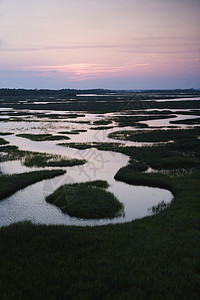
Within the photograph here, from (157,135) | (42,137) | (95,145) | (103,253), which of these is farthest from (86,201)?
(157,135)

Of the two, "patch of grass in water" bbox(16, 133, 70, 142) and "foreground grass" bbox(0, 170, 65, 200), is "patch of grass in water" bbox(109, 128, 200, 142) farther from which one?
"foreground grass" bbox(0, 170, 65, 200)

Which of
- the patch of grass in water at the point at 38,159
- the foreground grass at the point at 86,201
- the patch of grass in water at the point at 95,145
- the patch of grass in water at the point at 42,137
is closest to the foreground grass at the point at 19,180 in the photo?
the patch of grass in water at the point at 38,159

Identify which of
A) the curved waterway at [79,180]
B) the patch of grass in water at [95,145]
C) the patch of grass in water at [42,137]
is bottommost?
the curved waterway at [79,180]

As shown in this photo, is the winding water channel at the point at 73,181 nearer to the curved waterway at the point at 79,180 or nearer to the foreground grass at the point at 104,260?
the curved waterway at the point at 79,180

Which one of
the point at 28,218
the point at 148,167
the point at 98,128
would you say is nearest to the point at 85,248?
the point at 28,218

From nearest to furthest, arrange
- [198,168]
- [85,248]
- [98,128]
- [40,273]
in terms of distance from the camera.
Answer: [40,273] → [85,248] → [198,168] → [98,128]

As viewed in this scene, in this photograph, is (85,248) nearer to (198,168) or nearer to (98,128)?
(198,168)

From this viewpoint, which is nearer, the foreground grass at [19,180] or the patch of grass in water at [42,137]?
the foreground grass at [19,180]

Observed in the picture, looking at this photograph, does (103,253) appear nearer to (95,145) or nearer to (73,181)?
(73,181)
